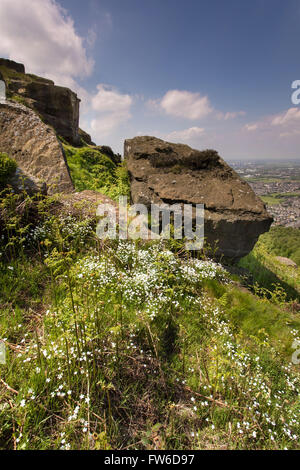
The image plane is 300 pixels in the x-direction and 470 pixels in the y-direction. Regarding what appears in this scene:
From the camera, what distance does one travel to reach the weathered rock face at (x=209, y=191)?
21.9 feet

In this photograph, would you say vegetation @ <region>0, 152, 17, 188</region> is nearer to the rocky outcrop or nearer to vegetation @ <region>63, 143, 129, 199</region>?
the rocky outcrop

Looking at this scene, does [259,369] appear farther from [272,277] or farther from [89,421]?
[272,277]

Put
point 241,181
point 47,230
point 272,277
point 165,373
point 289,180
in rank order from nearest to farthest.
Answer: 1. point 165,373
2. point 47,230
3. point 241,181
4. point 272,277
5. point 289,180

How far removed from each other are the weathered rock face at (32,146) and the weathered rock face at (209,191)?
2.97 m

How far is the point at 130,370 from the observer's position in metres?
2.66

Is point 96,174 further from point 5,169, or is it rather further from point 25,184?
point 5,169

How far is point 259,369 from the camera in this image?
10.3 ft

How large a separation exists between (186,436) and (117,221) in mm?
4955

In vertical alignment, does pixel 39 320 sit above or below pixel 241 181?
below

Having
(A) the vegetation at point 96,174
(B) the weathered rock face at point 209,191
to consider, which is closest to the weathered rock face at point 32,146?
(A) the vegetation at point 96,174

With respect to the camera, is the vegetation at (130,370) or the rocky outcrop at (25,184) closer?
the vegetation at (130,370)

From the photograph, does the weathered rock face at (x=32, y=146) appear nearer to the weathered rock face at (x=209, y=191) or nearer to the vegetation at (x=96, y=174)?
the vegetation at (x=96, y=174)

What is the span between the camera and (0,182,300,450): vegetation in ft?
6.86
